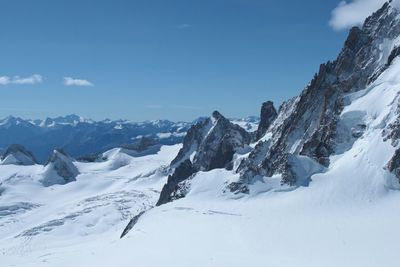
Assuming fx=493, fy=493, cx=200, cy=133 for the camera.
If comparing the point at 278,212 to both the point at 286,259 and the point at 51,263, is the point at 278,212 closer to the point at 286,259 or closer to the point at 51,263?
the point at 286,259

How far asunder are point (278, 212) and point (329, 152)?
22.3 metres

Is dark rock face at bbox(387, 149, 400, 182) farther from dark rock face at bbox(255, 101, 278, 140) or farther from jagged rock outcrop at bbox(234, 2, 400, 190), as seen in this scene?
dark rock face at bbox(255, 101, 278, 140)

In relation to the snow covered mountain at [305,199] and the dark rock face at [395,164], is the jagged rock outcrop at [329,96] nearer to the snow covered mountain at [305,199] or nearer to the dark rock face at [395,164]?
the snow covered mountain at [305,199]

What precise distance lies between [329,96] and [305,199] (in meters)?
34.2

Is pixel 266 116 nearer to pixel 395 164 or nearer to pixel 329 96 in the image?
pixel 329 96

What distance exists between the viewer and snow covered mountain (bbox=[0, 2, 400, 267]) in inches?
2169

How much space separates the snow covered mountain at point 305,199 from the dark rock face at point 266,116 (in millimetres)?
17146

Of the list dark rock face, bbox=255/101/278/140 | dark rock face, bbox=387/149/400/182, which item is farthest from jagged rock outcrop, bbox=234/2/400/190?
dark rock face, bbox=255/101/278/140

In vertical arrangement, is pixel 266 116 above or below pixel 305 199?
above

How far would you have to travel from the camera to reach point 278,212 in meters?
80.1

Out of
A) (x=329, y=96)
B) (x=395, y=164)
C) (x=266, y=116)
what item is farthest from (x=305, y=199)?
(x=266, y=116)

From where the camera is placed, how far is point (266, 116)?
573ft

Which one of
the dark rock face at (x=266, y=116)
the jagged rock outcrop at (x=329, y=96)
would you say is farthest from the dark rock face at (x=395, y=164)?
the dark rock face at (x=266, y=116)

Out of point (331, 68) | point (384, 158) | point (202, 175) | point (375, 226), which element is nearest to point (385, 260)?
point (375, 226)
